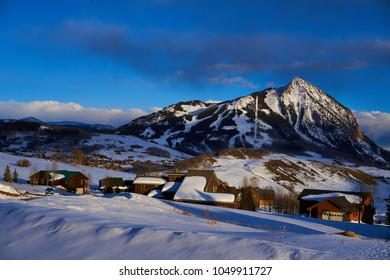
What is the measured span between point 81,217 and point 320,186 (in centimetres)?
13857

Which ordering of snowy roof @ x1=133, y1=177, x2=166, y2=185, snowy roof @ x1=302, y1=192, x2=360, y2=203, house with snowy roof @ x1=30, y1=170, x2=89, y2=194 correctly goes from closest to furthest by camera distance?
snowy roof @ x1=302, y1=192, x2=360, y2=203 < snowy roof @ x1=133, y1=177, x2=166, y2=185 < house with snowy roof @ x1=30, y1=170, x2=89, y2=194

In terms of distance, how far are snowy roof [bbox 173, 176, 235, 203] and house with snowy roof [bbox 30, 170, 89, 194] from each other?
25457 millimetres

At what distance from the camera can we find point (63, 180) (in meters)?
75.9

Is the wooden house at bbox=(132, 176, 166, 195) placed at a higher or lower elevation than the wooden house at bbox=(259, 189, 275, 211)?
higher

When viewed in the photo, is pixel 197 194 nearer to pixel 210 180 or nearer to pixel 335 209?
pixel 210 180

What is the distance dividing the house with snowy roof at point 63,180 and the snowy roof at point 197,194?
25457 mm

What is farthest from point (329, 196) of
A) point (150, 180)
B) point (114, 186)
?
point (114, 186)

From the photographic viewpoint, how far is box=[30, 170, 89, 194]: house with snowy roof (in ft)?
246

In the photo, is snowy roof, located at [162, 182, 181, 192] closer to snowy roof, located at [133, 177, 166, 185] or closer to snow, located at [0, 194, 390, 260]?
snowy roof, located at [133, 177, 166, 185]

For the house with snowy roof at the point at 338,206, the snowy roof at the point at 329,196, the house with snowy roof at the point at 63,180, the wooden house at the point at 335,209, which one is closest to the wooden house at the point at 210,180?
the house with snowy roof at the point at 338,206

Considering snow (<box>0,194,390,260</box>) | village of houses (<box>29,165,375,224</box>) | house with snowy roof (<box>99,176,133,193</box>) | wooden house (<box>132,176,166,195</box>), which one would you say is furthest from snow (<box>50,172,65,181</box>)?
snow (<box>0,194,390,260</box>)

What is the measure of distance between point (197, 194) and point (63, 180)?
109 ft

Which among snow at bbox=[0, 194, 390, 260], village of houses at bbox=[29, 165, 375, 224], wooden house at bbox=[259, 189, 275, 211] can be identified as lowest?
wooden house at bbox=[259, 189, 275, 211]

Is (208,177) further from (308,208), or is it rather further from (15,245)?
(15,245)
